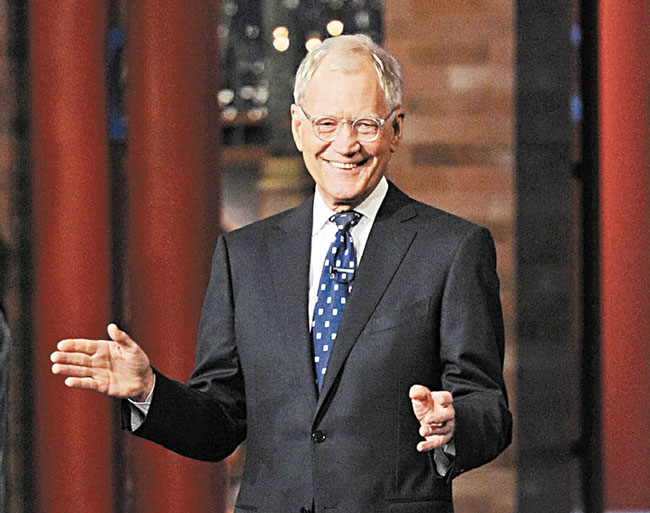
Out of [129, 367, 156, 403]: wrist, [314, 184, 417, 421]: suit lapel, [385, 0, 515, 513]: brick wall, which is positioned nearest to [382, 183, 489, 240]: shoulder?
[314, 184, 417, 421]: suit lapel

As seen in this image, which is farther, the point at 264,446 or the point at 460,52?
the point at 460,52

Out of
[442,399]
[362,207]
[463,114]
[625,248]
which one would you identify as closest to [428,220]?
[362,207]

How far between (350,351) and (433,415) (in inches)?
8.2

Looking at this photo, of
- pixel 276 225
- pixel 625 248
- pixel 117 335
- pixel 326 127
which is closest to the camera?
pixel 117 335

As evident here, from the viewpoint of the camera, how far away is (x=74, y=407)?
3.46 m

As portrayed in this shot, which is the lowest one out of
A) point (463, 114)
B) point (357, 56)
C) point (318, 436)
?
point (318, 436)

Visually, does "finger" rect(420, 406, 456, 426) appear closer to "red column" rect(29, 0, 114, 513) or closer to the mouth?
the mouth

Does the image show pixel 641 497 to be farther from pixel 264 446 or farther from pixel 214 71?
pixel 264 446

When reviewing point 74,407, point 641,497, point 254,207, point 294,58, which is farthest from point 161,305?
point 254,207

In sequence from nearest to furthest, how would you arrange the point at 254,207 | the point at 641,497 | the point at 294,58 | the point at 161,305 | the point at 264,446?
the point at 264,446
the point at 161,305
the point at 641,497
the point at 294,58
the point at 254,207

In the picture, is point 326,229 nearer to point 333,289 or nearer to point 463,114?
point 333,289

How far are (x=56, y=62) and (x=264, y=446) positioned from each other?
1.86 metres

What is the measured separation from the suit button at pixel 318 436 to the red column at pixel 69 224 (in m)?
1.72

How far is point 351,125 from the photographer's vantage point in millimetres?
1843
